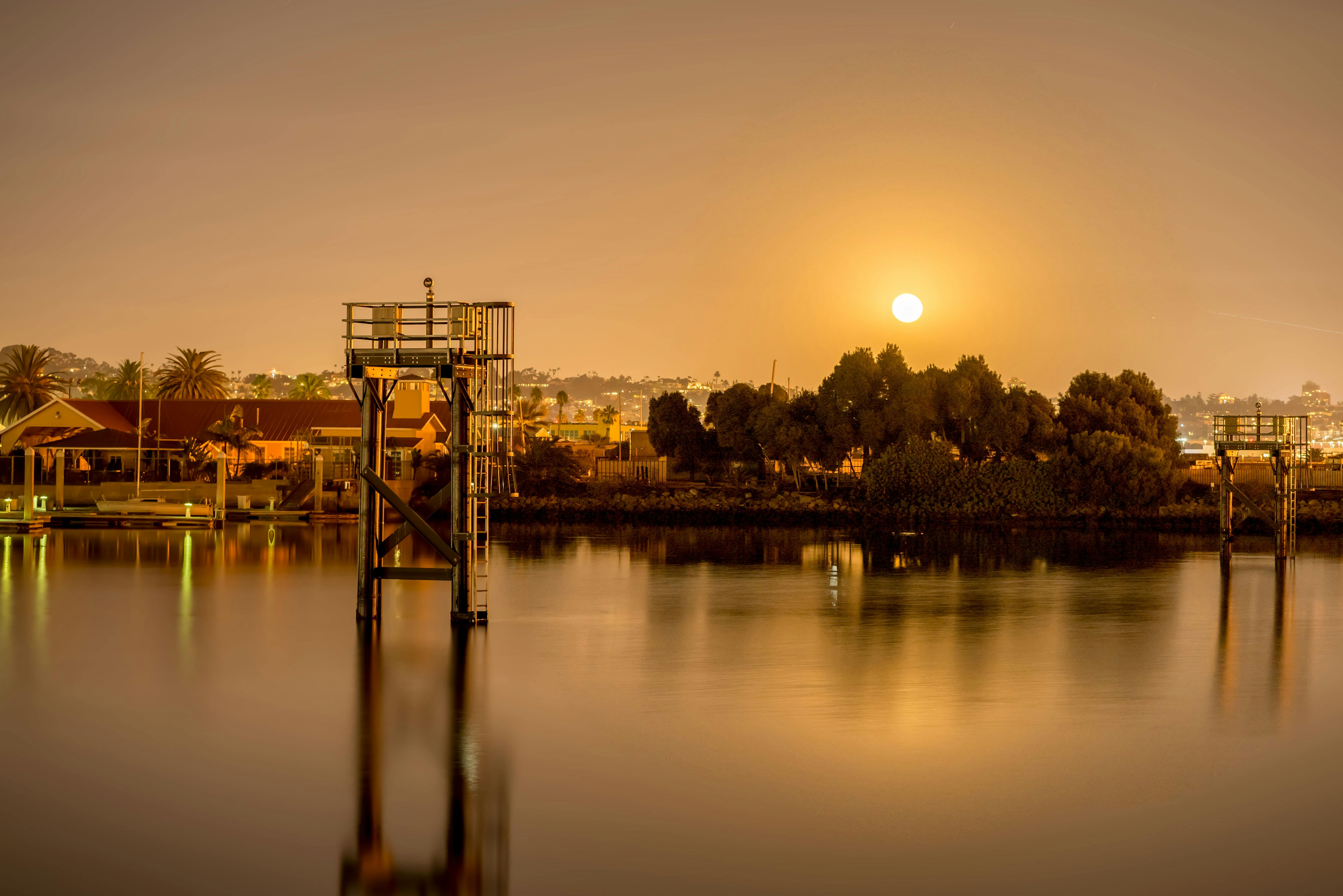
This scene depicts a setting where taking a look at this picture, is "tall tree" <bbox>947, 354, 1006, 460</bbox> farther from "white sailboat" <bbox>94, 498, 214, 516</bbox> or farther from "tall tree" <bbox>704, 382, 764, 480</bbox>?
"white sailboat" <bbox>94, 498, 214, 516</bbox>

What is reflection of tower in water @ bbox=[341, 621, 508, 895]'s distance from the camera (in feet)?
26.4

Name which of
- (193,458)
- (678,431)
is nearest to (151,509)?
(193,458)

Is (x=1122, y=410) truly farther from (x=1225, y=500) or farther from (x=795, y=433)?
(x=1225, y=500)

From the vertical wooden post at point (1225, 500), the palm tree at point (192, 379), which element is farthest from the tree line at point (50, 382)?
the vertical wooden post at point (1225, 500)

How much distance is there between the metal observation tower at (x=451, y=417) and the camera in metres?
17.6

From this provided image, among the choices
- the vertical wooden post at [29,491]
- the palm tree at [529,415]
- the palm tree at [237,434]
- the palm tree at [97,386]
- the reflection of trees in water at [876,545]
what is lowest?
→ the reflection of trees in water at [876,545]

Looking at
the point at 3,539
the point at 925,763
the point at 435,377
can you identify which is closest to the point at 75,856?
the point at 925,763

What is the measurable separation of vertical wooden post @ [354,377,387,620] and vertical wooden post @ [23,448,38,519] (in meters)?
26.5

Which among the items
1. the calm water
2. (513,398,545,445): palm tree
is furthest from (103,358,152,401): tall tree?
the calm water

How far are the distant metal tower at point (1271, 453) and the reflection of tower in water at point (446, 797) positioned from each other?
2193 centimetres

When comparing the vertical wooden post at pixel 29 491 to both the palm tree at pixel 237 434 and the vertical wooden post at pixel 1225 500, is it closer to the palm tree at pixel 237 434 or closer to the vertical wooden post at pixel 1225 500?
the palm tree at pixel 237 434

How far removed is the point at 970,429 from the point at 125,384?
255 ft

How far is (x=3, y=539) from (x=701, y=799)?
1361 inches

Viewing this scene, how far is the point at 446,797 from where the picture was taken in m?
9.85
